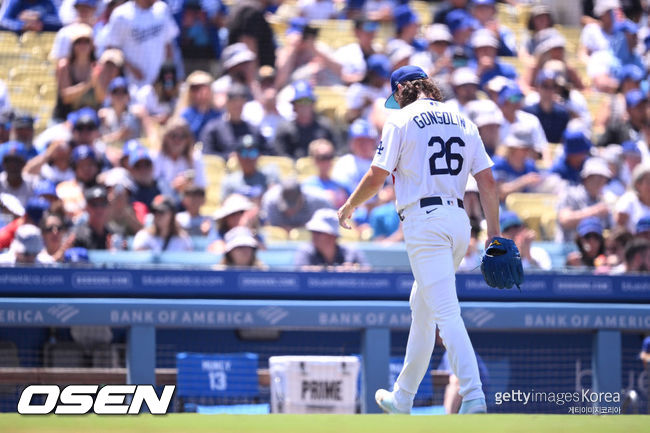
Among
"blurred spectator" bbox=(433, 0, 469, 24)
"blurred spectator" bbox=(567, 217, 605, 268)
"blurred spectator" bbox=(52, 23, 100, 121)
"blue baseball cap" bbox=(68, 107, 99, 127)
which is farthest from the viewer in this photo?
"blurred spectator" bbox=(433, 0, 469, 24)

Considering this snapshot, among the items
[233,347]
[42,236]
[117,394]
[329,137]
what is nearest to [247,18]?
[329,137]

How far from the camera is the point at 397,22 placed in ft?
38.3

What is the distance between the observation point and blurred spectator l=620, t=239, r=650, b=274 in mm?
7848

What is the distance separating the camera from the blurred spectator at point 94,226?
24.8ft

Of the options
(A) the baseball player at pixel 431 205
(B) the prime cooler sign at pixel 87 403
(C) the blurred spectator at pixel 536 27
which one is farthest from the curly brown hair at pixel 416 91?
(C) the blurred spectator at pixel 536 27

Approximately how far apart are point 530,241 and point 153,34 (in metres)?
4.57

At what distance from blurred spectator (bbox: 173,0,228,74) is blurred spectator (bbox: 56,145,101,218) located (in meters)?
→ 2.45

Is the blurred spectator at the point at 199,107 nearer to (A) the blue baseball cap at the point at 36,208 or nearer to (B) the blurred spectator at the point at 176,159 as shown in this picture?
(B) the blurred spectator at the point at 176,159

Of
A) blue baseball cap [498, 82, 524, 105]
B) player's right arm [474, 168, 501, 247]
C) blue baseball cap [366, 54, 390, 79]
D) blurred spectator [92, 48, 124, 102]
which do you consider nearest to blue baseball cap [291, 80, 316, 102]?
blue baseball cap [366, 54, 390, 79]

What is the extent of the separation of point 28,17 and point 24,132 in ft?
7.60

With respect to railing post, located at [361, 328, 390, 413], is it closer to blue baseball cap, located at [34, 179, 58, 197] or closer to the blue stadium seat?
the blue stadium seat

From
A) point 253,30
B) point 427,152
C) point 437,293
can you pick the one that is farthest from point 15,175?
point 437,293

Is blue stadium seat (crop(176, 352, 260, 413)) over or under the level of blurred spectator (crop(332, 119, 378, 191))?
under

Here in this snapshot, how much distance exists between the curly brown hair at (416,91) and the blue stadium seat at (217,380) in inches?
89.1
